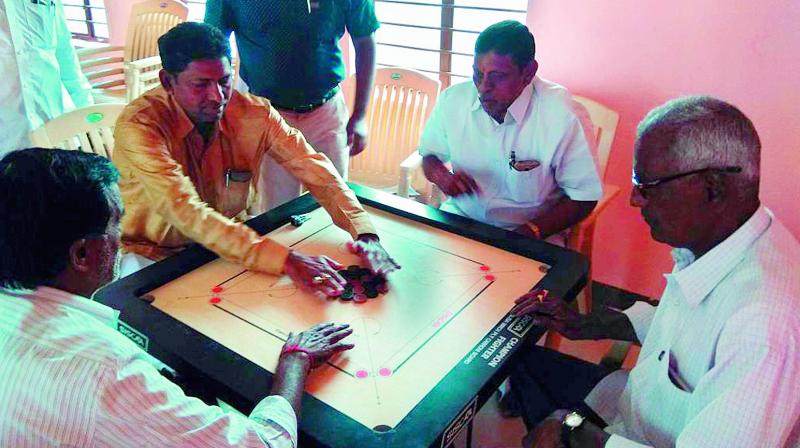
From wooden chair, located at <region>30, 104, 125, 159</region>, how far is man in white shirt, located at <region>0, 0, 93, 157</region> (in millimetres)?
500

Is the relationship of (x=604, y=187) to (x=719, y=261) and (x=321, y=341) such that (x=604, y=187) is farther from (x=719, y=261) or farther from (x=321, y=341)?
(x=321, y=341)

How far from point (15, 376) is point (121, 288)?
683mm

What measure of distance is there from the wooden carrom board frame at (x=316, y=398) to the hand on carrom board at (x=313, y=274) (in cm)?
27

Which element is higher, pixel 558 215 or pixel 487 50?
pixel 487 50

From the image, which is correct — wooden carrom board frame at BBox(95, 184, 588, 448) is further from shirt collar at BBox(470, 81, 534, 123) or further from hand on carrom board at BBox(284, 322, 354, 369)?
shirt collar at BBox(470, 81, 534, 123)

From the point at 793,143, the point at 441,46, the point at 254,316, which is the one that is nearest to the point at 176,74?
the point at 254,316

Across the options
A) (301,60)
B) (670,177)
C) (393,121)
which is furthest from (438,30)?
(670,177)

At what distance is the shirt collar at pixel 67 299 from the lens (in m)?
0.98

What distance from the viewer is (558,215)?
220 cm

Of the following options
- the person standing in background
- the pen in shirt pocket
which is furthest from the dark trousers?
the person standing in background

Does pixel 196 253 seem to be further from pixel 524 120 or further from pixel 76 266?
pixel 524 120

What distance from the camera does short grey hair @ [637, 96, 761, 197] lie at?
1109 mm

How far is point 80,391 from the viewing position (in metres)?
0.86

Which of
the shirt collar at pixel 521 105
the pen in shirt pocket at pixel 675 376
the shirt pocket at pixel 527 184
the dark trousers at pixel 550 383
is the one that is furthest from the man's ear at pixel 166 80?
the pen in shirt pocket at pixel 675 376
